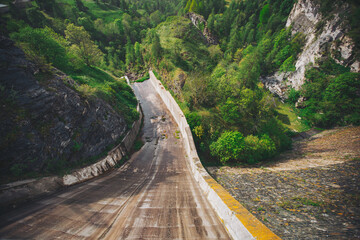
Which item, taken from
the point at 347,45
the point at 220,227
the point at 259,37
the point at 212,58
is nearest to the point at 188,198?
the point at 220,227

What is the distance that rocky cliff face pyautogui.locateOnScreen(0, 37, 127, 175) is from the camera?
258 inches

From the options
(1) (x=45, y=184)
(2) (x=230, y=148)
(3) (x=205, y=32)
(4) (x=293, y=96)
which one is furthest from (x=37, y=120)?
(3) (x=205, y=32)

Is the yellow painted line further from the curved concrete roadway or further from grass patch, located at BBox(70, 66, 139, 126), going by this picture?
grass patch, located at BBox(70, 66, 139, 126)

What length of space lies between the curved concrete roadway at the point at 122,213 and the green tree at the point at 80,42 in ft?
73.7

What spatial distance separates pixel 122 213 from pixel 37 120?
308 inches

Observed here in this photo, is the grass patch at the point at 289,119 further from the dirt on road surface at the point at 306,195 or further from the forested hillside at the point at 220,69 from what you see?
the dirt on road surface at the point at 306,195

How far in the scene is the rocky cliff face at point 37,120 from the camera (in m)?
6.56

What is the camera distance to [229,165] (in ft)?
39.5

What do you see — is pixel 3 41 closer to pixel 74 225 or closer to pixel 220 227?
pixel 74 225

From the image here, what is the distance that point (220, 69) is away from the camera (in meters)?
29.3

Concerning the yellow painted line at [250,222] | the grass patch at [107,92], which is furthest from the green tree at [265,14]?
the yellow painted line at [250,222]

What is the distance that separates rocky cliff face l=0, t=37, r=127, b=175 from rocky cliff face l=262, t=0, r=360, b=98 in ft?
138

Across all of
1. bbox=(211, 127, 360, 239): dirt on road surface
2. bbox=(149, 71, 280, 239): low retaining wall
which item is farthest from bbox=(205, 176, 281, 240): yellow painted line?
bbox=(211, 127, 360, 239): dirt on road surface

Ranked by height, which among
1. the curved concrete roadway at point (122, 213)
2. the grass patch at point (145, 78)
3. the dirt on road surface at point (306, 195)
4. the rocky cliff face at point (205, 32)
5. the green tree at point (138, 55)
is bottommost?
the dirt on road surface at point (306, 195)
